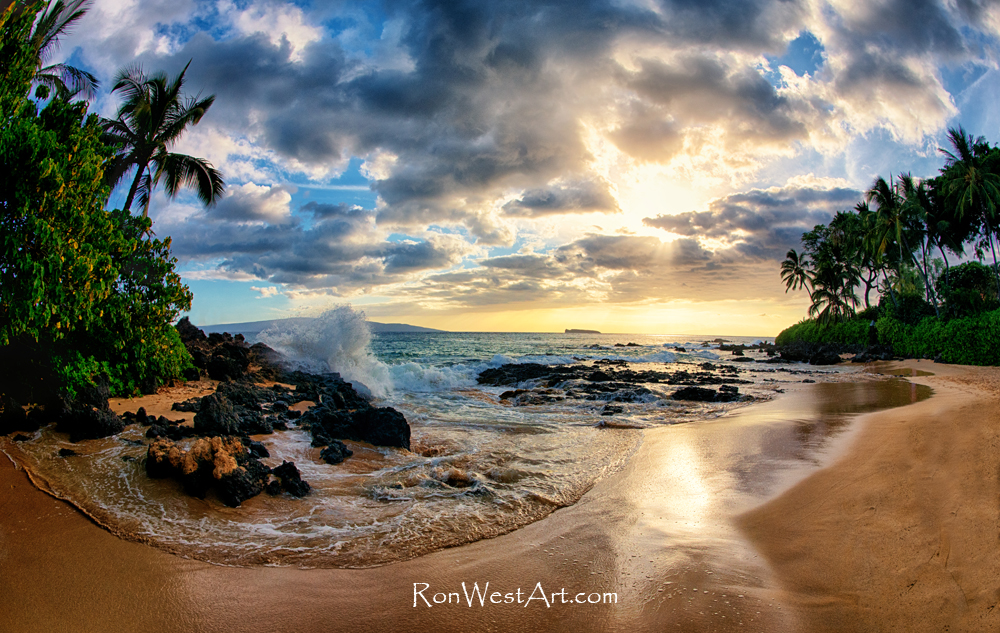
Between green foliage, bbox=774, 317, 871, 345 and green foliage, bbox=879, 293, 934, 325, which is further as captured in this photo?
green foliage, bbox=774, 317, 871, 345

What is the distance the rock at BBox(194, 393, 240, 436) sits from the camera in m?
7.01

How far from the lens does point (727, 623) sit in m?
2.91

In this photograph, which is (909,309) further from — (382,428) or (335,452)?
(335,452)

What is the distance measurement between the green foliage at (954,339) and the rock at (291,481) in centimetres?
2978

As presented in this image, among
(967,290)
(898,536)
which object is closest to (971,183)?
(967,290)

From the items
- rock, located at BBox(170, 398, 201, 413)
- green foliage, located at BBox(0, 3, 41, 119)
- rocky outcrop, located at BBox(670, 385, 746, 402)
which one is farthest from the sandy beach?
rocky outcrop, located at BBox(670, 385, 746, 402)

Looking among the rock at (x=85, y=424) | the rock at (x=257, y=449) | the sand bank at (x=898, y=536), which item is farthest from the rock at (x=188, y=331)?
the sand bank at (x=898, y=536)

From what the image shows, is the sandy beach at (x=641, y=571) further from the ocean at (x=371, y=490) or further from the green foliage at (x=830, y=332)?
the green foliage at (x=830, y=332)

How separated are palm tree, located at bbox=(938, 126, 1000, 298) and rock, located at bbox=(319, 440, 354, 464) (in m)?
38.0

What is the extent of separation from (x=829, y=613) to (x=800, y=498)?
240 centimetres

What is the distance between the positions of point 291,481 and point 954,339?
1275 inches

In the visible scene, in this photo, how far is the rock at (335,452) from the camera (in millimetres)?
7051

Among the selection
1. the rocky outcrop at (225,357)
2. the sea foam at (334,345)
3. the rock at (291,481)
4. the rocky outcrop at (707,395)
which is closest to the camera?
the rock at (291,481)

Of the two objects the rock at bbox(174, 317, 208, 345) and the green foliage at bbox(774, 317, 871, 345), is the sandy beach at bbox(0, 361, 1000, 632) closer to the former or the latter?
the rock at bbox(174, 317, 208, 345)
